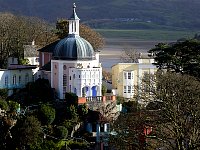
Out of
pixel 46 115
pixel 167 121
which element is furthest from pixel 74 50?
pixel 167 121

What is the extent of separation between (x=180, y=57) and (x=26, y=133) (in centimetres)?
1172

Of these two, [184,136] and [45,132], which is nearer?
[184,136]

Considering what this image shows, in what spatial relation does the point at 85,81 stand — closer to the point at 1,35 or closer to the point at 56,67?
the point at 56,67

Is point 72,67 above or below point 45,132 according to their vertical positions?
above

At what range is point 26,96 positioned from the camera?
47406mm

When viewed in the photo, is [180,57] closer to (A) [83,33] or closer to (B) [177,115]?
(B) [177,115]

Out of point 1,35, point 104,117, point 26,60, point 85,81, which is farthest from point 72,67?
point 1,35

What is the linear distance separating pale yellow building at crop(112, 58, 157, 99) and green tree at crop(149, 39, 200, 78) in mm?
5533

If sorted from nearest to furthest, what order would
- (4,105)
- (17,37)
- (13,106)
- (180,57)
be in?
(4,105) < (13,106) < (180,57) < (17,37)

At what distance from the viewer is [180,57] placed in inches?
1768

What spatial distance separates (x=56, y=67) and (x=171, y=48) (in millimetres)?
7971

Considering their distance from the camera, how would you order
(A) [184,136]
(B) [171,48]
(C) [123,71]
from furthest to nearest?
(C) [123,71] → (B) [171,48] → (A) [184,136]

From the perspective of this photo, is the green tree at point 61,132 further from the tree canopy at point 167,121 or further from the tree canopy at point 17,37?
the tree canopy at point 17,37

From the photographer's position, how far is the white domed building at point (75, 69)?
154 feet
